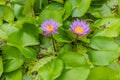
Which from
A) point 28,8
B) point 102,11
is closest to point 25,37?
point 28,8

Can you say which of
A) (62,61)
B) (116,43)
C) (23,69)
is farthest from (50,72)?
(116,43)

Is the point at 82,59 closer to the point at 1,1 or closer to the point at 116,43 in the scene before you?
the point at 116,43

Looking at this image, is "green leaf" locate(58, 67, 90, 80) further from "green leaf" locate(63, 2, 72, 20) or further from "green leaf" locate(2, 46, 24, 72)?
"green leaf" locate(63, 2, 72, 20)

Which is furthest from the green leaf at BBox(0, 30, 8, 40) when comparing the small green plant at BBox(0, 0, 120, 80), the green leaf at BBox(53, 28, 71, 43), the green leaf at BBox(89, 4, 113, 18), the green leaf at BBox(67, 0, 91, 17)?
the green leaf at BBox(89, 4, 113, 18)

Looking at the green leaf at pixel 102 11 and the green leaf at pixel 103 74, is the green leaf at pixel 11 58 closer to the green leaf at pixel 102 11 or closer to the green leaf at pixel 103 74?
the green leaf at pixel 103 74

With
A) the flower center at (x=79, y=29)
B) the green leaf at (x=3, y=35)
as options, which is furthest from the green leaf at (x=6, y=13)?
the flower center at (x=79, y=29)

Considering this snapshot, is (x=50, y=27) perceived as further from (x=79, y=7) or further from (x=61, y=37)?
(x=79, y=7)
